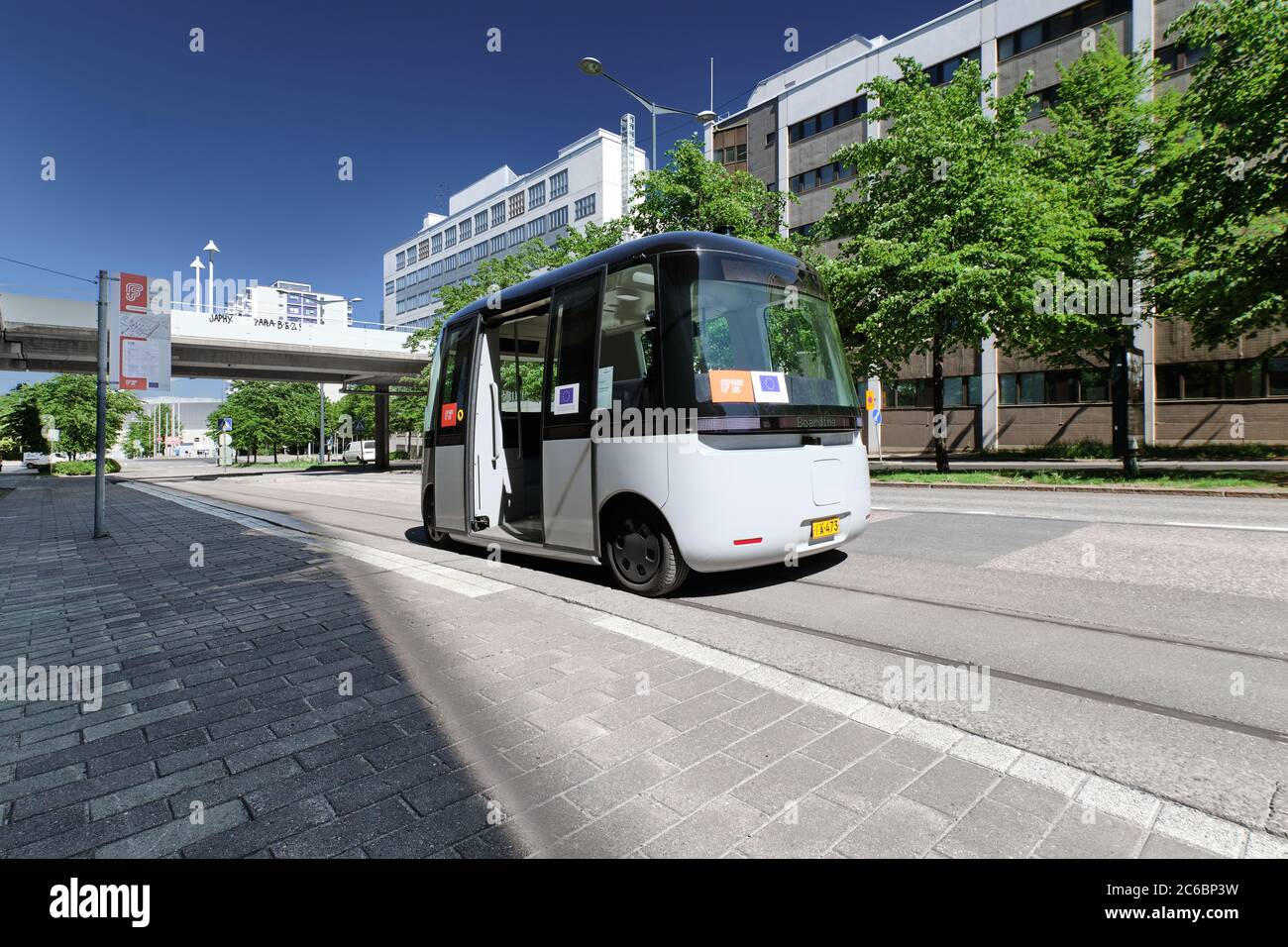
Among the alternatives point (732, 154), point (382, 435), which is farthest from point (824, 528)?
point (732, 154)

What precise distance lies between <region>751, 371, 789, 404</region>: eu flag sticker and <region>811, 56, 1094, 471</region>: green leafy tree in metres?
12.0

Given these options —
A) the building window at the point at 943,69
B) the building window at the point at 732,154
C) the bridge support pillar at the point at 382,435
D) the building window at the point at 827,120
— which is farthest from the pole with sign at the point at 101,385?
the building window at the point at 732,154

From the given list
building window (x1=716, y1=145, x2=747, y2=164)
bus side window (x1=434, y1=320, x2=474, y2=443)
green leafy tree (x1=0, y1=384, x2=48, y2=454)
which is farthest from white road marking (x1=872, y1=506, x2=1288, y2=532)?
green leafy tree (x1=0, y1=384, x2=48, y2=454)

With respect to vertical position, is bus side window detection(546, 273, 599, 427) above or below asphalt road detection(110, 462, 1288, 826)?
above

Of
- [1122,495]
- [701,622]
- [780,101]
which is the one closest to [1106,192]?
[1122,495]

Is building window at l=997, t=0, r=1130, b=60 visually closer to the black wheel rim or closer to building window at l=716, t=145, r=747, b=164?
building window at l=716, t=145, r=747, b=164

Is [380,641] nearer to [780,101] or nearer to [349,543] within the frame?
[349,543]

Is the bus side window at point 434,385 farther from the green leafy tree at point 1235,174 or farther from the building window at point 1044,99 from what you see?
the building window at point 1044,99

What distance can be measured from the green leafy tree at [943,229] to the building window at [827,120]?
1936 centimetres

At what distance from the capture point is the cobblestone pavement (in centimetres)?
208

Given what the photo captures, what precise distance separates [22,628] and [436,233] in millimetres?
89751

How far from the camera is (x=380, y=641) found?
166 inches

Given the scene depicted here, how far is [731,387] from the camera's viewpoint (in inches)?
192

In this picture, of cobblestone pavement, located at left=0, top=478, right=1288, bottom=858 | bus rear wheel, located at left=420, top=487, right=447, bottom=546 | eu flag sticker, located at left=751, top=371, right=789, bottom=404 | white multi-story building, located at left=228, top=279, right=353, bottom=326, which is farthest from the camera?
white multi-story building, located at left=228, top=279, right=353, bottom=326
